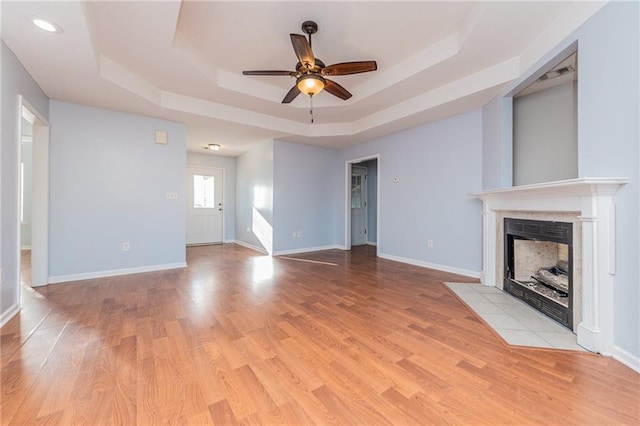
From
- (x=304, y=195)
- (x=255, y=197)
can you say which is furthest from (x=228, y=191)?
(x=304, y=195)

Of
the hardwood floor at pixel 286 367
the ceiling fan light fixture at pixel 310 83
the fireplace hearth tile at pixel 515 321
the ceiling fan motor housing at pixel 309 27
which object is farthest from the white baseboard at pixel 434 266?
the ceiling fan motor housing at pixel 309 27

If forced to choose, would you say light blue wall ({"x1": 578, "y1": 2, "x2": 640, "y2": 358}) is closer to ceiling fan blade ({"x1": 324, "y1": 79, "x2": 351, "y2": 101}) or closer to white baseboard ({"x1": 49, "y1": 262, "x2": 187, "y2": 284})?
ceiling fan blade ({"x1": 324, "y1": 79, "x2": 351, "y2": 101})

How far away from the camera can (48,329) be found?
2.18 m

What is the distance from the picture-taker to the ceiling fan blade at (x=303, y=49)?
222cm

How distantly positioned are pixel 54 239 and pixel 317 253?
419cm

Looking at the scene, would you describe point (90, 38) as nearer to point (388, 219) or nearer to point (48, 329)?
point (48, 329)

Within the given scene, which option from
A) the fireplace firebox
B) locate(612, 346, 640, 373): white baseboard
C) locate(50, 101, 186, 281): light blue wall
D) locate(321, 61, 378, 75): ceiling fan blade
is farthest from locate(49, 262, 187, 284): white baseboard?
locate(612, 346, 640, 373): white baseboard

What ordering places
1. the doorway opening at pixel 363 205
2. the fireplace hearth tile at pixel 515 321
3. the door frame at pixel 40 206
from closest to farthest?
1. the fireplace hearth tile at pixel 515 321
2. the door frame at pixel 40 206
3. the doorway opening at pixel 363 205

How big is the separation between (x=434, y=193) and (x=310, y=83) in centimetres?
274

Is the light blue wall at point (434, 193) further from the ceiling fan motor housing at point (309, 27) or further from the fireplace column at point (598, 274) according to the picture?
the ceiling fan motor housing at point (309, 27)

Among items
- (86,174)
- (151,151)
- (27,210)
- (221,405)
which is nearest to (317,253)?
(151,151)

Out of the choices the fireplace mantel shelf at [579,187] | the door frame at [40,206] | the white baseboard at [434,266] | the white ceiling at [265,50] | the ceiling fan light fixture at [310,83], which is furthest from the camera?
the white baseboard at [434,266]

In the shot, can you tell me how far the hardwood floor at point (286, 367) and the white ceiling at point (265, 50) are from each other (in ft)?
7.95

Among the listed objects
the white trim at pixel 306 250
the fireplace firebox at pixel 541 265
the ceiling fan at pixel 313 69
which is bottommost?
the white trim at pixel 306 250
